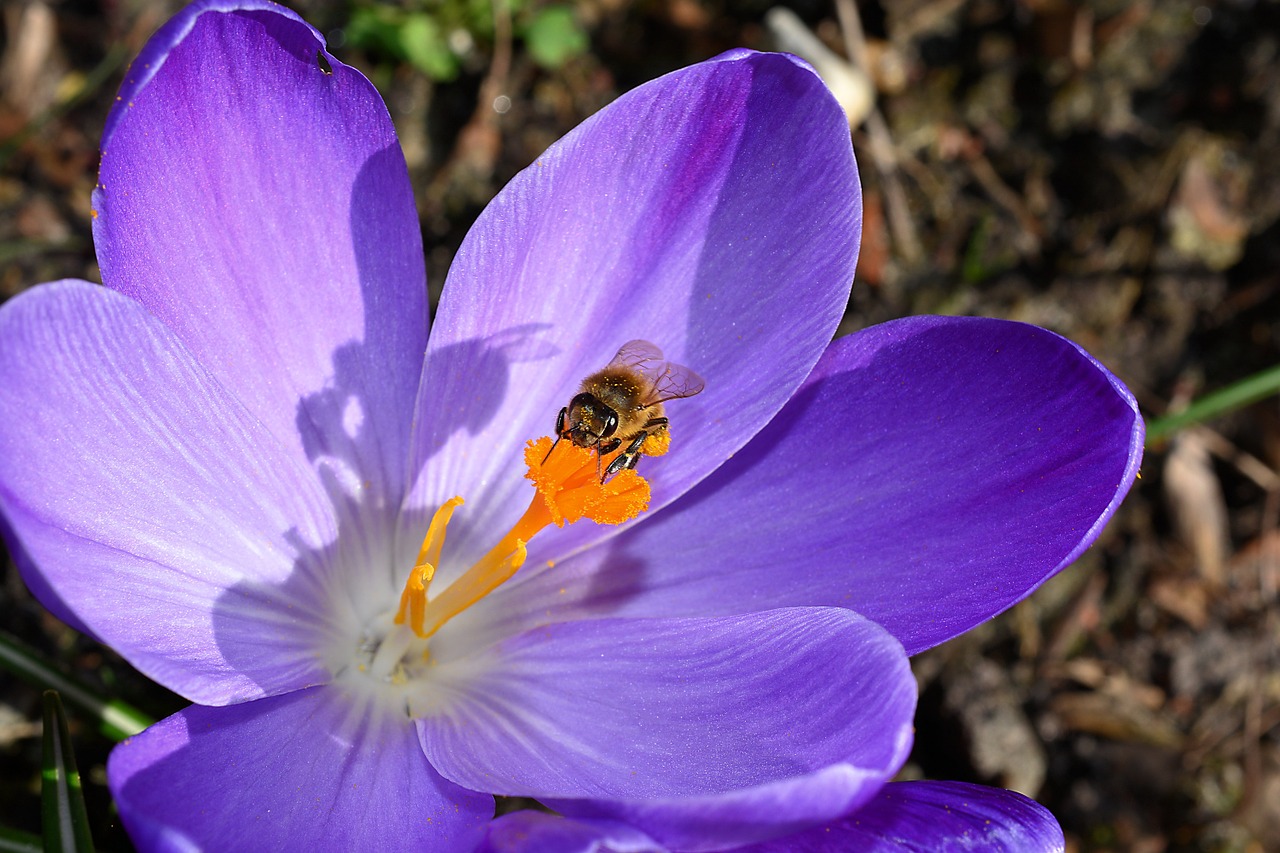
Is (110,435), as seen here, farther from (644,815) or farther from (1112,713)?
(1112,713)

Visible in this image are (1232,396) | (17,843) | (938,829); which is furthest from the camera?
(1232,396)

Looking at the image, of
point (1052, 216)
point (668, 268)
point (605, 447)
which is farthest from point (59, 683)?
point (1052, 216)

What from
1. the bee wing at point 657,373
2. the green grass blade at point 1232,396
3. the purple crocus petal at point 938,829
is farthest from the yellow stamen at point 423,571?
the green grass blade at point 1232,396

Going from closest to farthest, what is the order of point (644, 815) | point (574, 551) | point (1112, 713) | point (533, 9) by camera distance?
point (644, 815)
point (574, 551)
point (1112, 713)
point (533, 9)

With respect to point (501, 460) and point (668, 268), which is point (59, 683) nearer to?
point (501, 460)

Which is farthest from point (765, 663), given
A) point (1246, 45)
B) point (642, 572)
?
point (1246, 45)

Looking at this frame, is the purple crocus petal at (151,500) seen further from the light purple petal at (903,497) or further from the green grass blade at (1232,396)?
the green grass blade at (1232,396)
